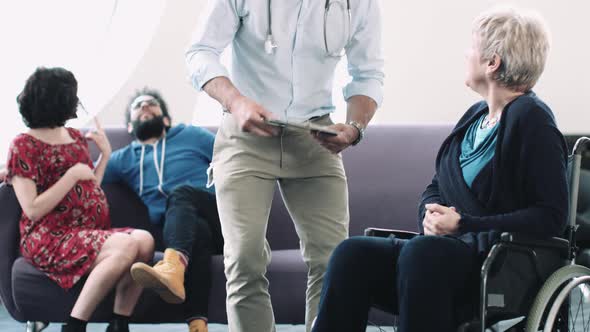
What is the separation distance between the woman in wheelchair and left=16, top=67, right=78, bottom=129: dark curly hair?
150 cm

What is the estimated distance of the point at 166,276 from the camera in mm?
2668

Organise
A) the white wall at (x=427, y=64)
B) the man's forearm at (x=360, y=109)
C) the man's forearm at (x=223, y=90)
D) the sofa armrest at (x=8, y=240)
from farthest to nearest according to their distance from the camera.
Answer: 1. the white wall at (x=427, y=64)
2. the sofa armrest at (x=8, y=240)
3. the man's forearm at (x=360, y=109)
4. the man's forearm at (x=223, y=90)

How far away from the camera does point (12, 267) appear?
9.64 feet

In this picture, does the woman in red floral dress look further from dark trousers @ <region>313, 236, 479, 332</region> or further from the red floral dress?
dark trousers @ <region>313, 236, 479, 332</region>

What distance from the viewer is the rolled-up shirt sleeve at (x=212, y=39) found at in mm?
2080

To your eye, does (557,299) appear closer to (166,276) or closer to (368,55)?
(368,55)

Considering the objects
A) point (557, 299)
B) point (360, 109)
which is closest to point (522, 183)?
point (557, 299)

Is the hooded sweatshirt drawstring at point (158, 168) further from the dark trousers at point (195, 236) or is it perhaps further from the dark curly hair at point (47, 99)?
the dark curly hair at point (47, 99)

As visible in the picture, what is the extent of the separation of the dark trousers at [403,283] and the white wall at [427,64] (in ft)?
8.08

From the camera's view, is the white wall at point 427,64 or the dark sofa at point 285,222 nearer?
the dark sofa at point 285,222

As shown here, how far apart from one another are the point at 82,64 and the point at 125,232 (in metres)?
1.63

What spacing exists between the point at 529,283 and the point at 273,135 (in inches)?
25.7

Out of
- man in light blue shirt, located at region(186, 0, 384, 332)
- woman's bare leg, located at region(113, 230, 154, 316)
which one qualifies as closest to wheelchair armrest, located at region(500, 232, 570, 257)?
man in light blue shirt, located at region(186, 0, 384, 332)

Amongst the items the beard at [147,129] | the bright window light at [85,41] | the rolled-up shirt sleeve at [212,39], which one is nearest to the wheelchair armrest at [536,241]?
the rolled-up shirt sleeve at [212,39]
